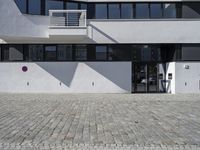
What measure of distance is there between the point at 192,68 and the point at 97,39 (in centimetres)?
734

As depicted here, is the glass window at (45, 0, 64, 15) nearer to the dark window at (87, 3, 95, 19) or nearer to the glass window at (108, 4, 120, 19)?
the dark window at (87, 3, 95, 19)

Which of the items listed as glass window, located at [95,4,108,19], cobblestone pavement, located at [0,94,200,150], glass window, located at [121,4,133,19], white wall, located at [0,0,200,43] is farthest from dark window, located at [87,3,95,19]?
cobblestone pavement, located at [0,94,200,150]

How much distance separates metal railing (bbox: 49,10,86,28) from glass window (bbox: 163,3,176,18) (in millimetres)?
6448

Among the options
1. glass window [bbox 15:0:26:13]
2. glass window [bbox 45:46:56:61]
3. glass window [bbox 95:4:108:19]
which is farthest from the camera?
glass window [bbox 95:4:108:19]

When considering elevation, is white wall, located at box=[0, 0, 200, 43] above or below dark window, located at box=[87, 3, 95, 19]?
below

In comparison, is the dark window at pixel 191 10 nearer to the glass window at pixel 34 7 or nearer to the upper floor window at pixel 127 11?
the upper floor window at pixel 127 11

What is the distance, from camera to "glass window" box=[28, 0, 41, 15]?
2205cm

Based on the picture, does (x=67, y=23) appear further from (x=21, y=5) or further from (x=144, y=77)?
(x=144, y=77)

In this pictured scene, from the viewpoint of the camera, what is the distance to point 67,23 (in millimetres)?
22172

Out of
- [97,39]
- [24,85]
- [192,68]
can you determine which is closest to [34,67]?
[24,85]

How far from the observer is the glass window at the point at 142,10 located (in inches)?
943

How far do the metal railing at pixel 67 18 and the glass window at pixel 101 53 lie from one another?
2.47 metres

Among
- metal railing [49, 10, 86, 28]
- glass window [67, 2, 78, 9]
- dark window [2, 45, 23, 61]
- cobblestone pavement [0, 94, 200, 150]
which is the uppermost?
glass window [67, 2, 78, 9]

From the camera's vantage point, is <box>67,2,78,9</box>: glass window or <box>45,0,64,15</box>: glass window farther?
<box>67,2,78,9</box>: glass window
